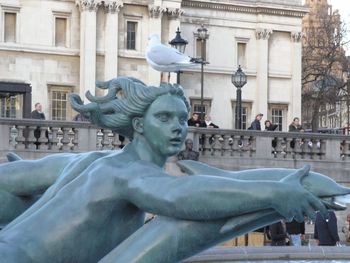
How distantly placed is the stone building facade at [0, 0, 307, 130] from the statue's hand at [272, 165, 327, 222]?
4158cm

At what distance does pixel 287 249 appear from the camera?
7988mm

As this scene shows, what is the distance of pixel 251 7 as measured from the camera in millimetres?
50531

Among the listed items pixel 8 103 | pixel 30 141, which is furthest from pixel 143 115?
pixel 8 103

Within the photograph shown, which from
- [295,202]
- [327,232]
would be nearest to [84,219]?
[295,202]

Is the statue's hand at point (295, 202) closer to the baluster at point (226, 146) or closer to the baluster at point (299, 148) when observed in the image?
the baluster at point (226, 146)

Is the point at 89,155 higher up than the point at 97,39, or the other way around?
the point at 97,39

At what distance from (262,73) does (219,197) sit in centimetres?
4796

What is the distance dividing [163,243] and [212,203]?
0.82 ft

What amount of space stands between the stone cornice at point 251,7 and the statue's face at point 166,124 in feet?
149

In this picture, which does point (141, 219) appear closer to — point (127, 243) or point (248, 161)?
point (127, 243)

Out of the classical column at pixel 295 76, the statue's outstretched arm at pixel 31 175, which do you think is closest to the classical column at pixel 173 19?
the classical column at pixel 295 76

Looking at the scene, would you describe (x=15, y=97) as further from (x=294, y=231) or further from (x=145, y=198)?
(x=145, y=198)

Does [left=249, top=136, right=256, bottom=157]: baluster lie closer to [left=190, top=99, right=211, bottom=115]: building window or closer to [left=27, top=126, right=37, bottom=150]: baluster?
[left=27, top=126, right=37, bottom=150]: baluster

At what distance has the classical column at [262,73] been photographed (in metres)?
50.6
